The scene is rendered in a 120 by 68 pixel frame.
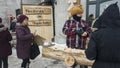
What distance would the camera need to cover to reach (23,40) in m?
7.99

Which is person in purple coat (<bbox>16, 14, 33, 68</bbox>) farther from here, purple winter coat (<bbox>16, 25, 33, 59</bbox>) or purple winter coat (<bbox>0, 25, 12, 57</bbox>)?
purple winter coat (<bbox>0, 25, 12, 57</bbox>)

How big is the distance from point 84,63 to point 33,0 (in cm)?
1907

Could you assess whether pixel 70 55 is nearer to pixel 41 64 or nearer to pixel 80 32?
pixel 80 32

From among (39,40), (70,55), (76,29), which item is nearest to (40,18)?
(39,40)

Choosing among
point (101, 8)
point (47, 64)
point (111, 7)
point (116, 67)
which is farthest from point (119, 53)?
point (101, 8)

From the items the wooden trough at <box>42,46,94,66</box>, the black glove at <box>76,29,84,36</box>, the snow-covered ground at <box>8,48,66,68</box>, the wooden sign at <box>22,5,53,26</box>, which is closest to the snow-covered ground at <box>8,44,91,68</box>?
the snow-covered ground at <box>8,48,66,68</box>

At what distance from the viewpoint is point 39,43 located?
816 centimetres

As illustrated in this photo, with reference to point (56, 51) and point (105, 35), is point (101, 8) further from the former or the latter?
point (105, 35)

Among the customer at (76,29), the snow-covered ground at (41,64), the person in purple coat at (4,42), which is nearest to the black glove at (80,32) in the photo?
the customer at (76,29)

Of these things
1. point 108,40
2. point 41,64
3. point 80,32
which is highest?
point 108,40

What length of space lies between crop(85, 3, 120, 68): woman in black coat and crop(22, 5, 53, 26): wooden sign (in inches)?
→ 325

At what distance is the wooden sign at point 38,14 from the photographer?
12.8 metres

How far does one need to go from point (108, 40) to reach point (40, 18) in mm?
8633

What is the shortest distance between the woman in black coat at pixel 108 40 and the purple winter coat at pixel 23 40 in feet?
11.3
